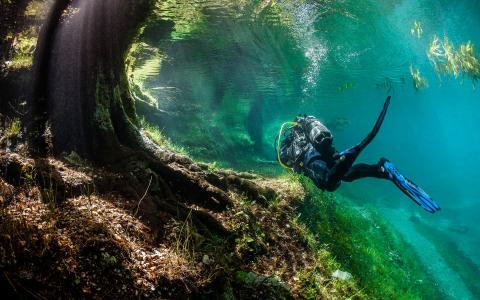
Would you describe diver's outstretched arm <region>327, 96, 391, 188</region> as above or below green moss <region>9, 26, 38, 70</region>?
below

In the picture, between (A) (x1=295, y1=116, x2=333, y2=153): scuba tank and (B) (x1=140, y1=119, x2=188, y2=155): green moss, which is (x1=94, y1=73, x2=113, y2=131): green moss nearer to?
(B) (x1=140, y1=119, x2=188, y2=155): green moss

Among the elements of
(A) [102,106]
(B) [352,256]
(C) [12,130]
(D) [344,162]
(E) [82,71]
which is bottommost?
(B) [352,256]

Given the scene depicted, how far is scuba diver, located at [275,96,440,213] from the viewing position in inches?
245

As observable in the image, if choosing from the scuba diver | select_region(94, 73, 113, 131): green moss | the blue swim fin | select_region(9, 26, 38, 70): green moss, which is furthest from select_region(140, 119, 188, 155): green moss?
the blue swim fin

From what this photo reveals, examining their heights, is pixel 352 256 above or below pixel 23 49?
below

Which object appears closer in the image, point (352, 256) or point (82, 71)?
point (82, 71)

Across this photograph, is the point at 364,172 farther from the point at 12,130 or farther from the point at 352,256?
the point at 12,130

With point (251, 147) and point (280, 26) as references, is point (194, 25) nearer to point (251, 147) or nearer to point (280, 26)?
point (280, 26)

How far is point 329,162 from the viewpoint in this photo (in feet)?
25.8

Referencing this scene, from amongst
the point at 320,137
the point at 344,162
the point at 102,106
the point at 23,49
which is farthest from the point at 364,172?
the point at 23,49

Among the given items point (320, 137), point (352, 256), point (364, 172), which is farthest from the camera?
point (352, 256)

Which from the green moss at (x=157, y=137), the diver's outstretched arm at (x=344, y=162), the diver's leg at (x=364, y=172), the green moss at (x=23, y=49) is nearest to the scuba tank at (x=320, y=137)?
the diver's outstretched arm at (x=344, y=162)

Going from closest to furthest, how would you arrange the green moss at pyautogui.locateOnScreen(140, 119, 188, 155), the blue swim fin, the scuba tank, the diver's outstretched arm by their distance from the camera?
1. the blue swim fin
2. the diver's outstretched arm
3. the green moss at pyautogui.locateOnScreen(140, 119, 188, 155)
4. the scuba tank

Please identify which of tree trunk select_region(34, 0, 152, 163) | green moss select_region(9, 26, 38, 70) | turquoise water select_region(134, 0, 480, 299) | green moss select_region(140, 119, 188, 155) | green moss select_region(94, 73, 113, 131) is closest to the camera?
tree trunk select_region(34, 0, 152, 163)
